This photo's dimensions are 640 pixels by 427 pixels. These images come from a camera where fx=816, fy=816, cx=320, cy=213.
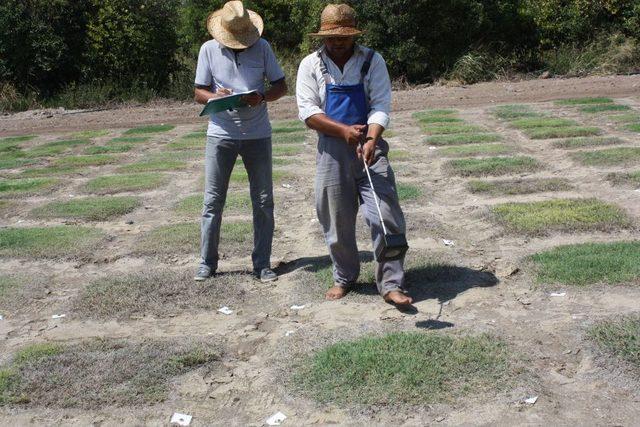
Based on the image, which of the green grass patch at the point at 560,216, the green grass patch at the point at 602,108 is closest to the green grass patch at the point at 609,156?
the green grass patch at the point at 560,216

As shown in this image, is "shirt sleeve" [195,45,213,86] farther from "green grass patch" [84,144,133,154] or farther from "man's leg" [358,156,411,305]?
"green grass patch" [84,144,133,154]

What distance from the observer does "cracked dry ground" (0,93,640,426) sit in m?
4.16

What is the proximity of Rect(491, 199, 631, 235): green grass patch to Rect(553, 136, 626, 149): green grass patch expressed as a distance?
9.16 ft

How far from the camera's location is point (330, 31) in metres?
5.23

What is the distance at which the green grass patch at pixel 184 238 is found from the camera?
7152 mm

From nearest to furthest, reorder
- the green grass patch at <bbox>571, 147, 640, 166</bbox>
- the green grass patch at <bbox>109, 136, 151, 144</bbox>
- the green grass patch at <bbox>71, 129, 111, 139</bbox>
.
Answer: the green grass patch at <bbox>571, 147, 640, 166</bbox>, the green grass patch at <bbox>109, 136, 151, 144</bbox>, the green grass patch at <bbox>71, 129, 111, 139</bbox>

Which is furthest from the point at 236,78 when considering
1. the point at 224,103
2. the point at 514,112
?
the point at 514,112

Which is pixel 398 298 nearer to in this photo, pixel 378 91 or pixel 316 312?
pixel 316 312

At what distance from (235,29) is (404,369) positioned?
287 cm

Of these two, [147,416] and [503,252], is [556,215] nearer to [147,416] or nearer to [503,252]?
[503,252]

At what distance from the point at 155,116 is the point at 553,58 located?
9.32 meters

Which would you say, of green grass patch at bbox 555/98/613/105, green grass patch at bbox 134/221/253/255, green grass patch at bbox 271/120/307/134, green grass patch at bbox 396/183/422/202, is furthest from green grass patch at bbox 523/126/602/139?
green grass patch at bbox 134/221/253/255

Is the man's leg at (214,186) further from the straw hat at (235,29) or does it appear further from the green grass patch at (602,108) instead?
the green grass patch at (602,108)

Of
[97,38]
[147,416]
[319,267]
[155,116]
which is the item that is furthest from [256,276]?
[97,38]
